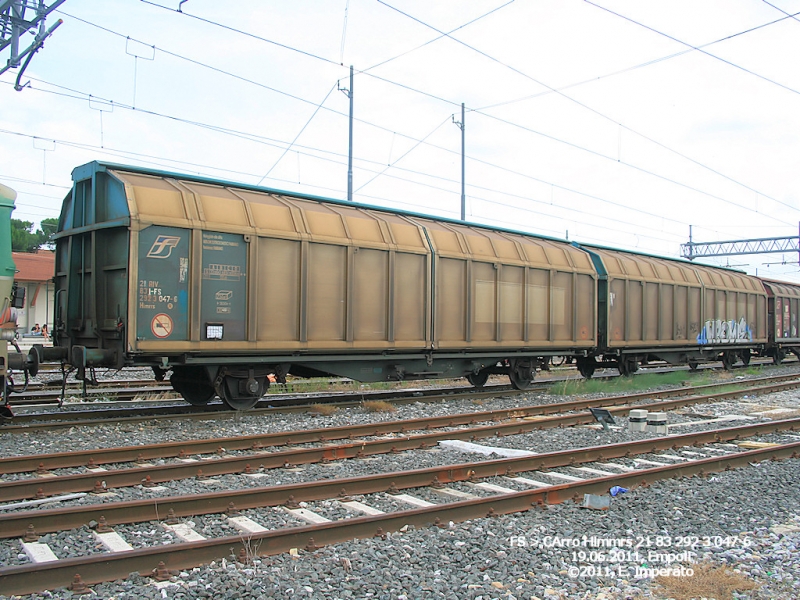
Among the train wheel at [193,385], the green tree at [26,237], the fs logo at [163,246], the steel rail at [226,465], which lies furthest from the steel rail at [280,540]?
the green tree at [26,237]

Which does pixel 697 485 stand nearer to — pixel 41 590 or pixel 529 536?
pixel 529 536

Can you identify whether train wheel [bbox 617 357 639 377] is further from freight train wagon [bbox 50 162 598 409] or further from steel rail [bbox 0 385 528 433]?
freight train wagon [bbox 50 162 598 409]

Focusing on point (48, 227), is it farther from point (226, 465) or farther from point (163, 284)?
point (226, 465)

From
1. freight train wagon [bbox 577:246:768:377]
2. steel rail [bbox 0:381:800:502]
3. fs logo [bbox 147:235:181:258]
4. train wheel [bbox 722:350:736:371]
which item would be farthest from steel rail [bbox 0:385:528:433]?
train wheel [bbox 722:350:736:371]

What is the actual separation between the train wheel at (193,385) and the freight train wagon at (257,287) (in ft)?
0.11

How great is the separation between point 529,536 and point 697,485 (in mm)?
2843

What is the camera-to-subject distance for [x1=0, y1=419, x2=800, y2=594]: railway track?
4.27 m

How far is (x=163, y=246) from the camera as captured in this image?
31.5ft

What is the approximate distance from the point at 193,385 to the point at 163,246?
3131 mm

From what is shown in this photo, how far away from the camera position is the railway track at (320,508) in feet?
14.0

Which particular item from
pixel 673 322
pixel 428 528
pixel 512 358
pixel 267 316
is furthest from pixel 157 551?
pixel 673 322

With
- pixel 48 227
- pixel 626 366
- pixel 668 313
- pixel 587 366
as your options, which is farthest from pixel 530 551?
pixel 48 227

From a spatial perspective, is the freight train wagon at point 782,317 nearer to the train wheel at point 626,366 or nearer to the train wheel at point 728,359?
the train wheel at point 728,359

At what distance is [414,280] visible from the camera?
12.8 m
